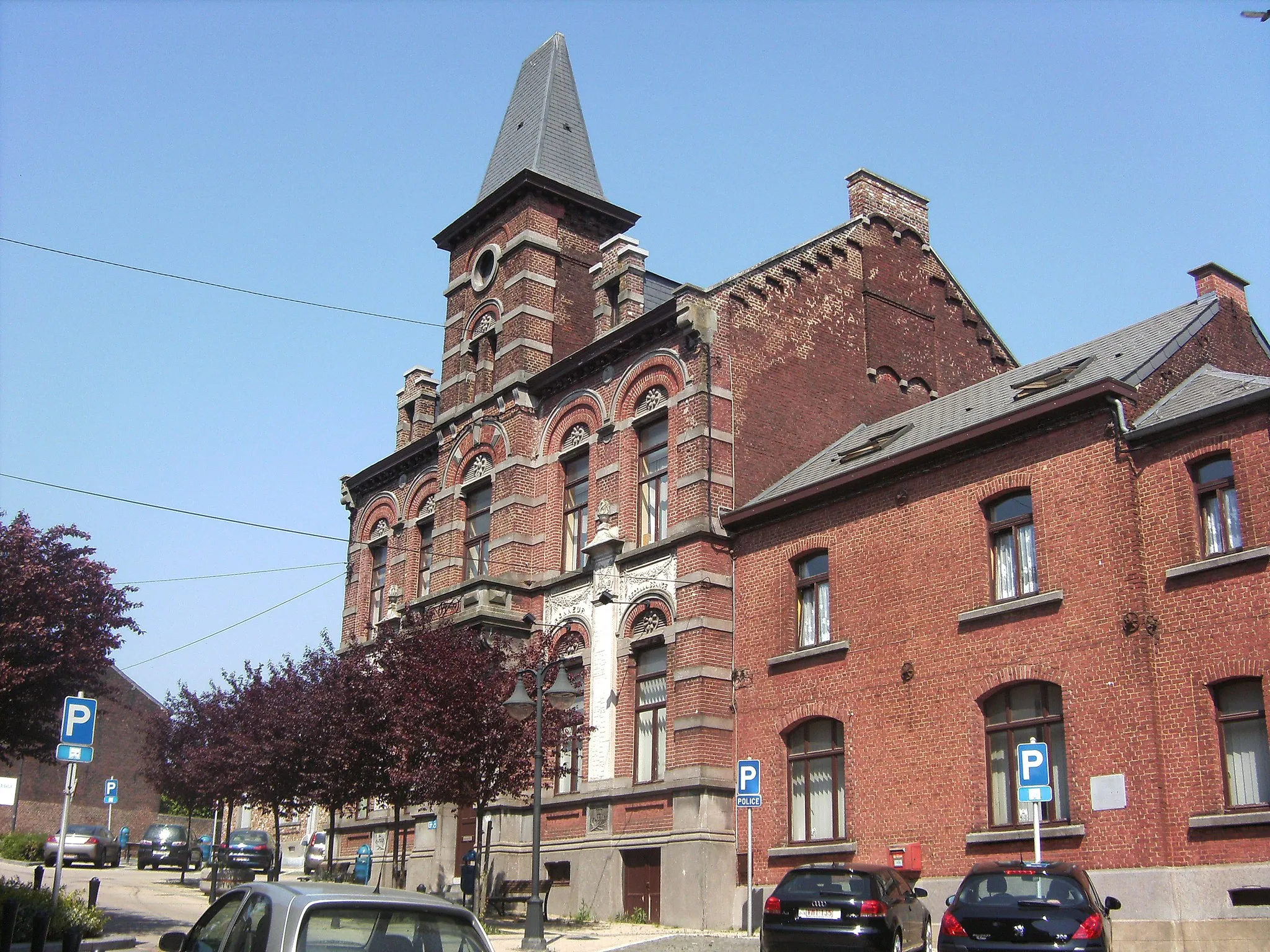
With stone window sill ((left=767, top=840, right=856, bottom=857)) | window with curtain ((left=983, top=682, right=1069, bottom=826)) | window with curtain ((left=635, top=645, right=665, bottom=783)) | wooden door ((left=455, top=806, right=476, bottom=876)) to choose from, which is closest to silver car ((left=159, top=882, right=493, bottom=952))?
window with curtain ((left=983, top=682, right=1069, bottom=826))

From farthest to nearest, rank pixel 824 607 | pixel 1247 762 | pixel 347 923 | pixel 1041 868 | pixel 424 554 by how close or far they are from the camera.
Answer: pixel 424 554, pixel 824 607, pixel 1247 762, pixel 1041 868, pixel 347 923

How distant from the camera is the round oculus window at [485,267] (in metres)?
35.0

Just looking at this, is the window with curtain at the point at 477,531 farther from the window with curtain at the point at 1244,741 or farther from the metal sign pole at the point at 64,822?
the window with curtain at the point at 1244,741

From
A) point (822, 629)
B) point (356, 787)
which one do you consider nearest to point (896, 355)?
point (822, 629)

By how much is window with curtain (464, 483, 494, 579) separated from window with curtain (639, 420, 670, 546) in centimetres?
560

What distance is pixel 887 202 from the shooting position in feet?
105

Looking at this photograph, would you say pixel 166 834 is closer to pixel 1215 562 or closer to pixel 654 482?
pixel 654 482

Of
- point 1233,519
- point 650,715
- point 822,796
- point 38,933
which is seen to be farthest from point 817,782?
point 38,933

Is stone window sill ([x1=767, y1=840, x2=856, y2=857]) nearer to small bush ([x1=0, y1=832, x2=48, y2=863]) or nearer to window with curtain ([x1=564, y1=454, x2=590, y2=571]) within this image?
window with curtain ([x1=564, y1=454, x2=590, y2=571])

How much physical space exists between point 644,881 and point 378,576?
1655 centimetres

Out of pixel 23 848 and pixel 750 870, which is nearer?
pixel 750 870

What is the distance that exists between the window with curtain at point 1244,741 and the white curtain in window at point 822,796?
7.42m

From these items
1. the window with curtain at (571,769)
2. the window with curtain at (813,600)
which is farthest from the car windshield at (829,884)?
the window with curtain at (571,769)

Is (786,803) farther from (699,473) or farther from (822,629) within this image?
(699,473)
